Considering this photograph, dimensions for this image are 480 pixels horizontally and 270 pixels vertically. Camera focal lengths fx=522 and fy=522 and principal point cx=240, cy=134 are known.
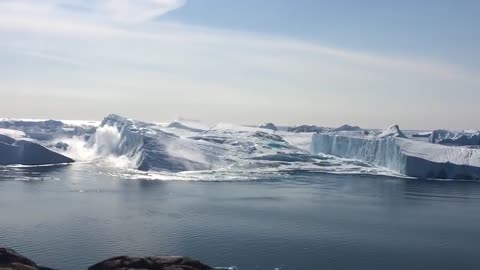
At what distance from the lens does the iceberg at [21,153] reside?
6122 centimetres

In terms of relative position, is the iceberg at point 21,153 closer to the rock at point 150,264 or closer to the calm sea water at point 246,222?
the calm sea water at point 246,222

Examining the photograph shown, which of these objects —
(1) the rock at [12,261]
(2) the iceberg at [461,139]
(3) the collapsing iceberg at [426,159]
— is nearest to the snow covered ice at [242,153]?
(3) the collapsing iceberg at [426,159]

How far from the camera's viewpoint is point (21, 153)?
203ft

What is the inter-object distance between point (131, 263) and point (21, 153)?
4703 cm

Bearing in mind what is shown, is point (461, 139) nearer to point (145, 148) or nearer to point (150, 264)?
point (145, 148)

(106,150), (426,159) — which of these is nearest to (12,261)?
(426,159)

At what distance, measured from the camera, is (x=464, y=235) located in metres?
29.7

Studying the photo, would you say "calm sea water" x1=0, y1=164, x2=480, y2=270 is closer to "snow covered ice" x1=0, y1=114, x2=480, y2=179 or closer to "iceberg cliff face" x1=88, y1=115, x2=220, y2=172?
"snow covered ice" x1=0, y1=114, x2=480, y2=179

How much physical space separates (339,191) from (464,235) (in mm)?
17056

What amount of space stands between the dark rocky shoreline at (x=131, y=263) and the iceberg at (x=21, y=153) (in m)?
44.4

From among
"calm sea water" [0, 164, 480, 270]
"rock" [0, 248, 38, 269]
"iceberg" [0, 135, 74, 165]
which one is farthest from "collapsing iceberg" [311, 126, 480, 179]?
"rock" [0, 248, 38, 269]

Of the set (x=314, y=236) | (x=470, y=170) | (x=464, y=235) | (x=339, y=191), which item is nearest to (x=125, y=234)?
(x=314, y=236)

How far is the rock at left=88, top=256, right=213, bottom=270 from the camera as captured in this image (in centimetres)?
2011

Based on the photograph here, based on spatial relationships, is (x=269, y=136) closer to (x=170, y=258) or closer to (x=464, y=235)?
(x=464, y=235)
